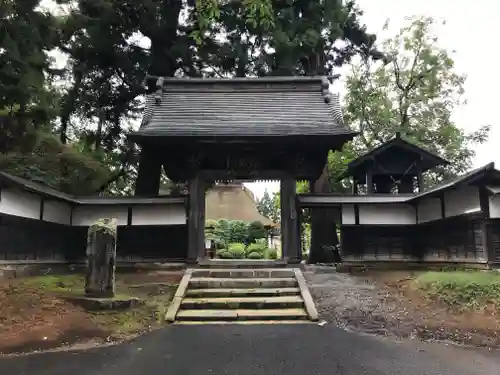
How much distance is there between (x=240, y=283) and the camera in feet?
33.1

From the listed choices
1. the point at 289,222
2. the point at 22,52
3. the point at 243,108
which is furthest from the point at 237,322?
the point at 243,108

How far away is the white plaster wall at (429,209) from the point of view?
515 inches

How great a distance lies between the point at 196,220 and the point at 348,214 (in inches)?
202

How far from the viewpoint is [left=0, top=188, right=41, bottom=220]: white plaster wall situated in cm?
1048

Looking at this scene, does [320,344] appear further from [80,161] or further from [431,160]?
[431,160]

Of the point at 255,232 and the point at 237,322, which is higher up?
the point at 255,232

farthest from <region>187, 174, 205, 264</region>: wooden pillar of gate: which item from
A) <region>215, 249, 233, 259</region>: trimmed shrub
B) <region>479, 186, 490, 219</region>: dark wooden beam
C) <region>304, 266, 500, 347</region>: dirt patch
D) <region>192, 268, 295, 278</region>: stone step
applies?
<region>215, 249, 233, 259</region>: trimmed shrub

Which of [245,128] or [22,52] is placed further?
[245,128]

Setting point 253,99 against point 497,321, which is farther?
point 253,99

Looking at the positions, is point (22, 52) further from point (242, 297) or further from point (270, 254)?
point (270, 254)

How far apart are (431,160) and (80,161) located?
45.3ft

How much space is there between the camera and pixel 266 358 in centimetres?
562

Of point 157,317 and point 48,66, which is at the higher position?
point 48,66

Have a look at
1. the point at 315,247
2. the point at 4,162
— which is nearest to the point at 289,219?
the point at 315,247
